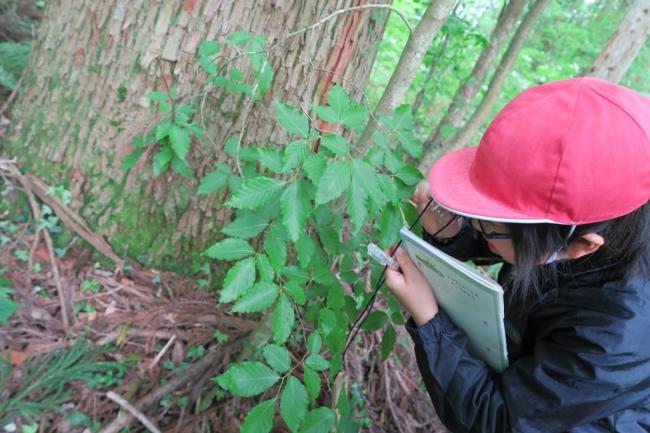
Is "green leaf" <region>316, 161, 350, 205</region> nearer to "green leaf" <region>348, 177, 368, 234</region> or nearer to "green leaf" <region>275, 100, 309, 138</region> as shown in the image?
"green leaf" <region>348, 177, 368, 234</region>

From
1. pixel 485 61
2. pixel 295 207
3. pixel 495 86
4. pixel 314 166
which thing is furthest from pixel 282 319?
pixel 485 61

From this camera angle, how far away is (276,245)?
3.91 ft

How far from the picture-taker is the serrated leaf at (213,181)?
5.09 ft

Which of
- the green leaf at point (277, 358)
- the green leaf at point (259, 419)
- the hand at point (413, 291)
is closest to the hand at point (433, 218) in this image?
the hand at point (413, 291)

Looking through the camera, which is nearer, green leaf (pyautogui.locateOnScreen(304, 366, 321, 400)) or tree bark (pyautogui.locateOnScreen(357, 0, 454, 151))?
green leaf (pyautogui.locateOnScreen(304, 366, 321, 400))

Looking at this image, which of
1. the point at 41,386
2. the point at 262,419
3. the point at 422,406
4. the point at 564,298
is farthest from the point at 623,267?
the point at 41,386

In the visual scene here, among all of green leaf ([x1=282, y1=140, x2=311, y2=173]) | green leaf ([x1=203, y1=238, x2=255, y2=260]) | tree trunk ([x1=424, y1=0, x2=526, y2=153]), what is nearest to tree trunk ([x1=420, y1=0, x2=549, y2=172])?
tree trunk ([x1=424, y1=0, x2=526, y2=153])

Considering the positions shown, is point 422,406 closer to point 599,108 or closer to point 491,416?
point 491,416

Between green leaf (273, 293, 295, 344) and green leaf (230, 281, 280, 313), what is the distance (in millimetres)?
29

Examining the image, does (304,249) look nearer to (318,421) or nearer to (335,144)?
(335,144)

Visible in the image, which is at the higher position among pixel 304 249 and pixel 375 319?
pixel 304 249

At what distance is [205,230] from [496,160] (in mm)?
1565

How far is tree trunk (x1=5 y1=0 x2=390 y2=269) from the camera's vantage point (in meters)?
1.80

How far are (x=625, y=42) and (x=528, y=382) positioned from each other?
3545 millimetres
